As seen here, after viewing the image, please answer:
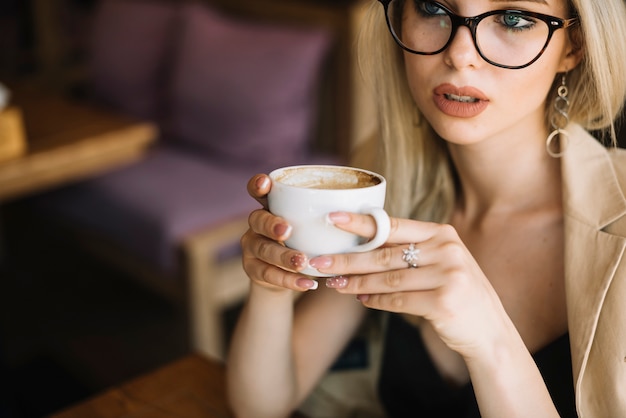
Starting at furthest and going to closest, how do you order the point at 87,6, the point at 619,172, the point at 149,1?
the point at 87,6
the point at 149,1
the point at 619,172

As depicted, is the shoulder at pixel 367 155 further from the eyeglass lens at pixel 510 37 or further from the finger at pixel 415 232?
the finger at pixel 415 232

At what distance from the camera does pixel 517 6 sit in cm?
110

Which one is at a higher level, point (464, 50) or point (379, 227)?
point (464, 50)

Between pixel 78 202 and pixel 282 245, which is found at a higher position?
pixel 282 245

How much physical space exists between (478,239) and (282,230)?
0.57 m

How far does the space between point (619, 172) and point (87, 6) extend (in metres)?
3.63

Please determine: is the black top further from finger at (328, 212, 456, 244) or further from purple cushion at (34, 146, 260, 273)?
purple cushion at (34, 146, 260, 273)

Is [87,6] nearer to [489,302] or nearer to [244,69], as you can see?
[244,69]

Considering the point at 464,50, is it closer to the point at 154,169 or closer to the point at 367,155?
the point at 367,155

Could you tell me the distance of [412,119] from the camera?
A: 1396 millimetres

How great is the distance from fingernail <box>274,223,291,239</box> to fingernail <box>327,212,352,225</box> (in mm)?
64

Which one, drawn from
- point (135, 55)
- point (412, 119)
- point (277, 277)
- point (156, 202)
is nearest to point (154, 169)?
point (156, 202)

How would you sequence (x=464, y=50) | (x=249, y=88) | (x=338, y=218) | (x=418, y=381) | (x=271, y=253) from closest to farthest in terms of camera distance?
(x=338, y=218) → (x=271, y=253) → (x=464, y=50) → (x=418, y=381) → (x=249, y=88)

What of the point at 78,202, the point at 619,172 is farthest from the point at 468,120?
the point at 78,202
